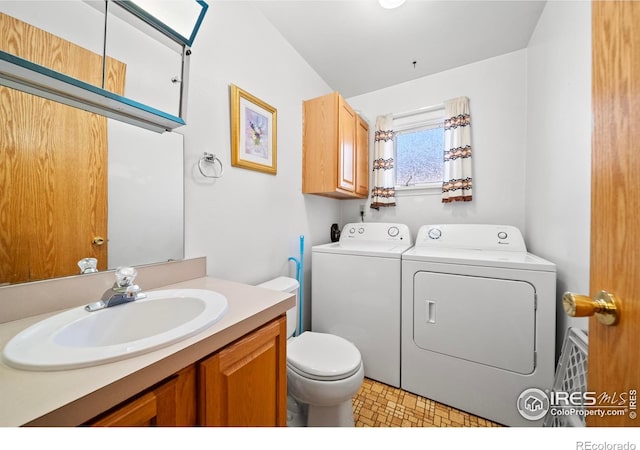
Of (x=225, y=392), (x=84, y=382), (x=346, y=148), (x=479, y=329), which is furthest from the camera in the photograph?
(x=346, y=148)

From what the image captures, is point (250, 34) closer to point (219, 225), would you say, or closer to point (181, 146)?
point (181, 146)

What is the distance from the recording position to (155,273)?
3.52 feet

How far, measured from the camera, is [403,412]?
4.93 ft

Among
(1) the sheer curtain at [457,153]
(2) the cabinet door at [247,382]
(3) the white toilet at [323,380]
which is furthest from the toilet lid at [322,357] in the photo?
(1) the sheer curtain at [457,153]

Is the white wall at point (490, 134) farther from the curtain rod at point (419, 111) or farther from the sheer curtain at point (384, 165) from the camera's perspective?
the sheer curtain at point (384, 165)

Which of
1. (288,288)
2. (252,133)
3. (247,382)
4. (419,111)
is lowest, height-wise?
(247,382)

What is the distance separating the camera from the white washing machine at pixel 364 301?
172cm

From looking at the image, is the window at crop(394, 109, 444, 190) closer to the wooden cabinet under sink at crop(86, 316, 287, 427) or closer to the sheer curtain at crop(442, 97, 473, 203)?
the sheer curtain at crop(442, 97, 473, 203)

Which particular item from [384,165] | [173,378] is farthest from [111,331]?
[384,165]

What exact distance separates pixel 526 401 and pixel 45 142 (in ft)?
→ 8.72

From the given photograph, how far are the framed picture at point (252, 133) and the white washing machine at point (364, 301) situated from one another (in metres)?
0.88

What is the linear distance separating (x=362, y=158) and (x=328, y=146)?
653mm

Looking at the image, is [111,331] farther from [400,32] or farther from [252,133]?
[400,32]
